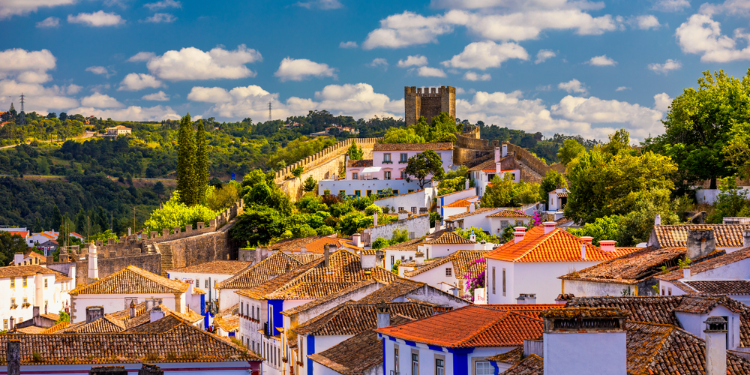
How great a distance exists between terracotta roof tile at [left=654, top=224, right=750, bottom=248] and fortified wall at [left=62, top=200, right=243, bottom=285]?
38.9 metres

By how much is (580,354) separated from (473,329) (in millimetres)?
5657

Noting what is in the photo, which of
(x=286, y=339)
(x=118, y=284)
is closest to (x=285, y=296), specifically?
(x=286, y=339)

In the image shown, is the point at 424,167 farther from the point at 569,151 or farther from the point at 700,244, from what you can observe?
the point at 700,244

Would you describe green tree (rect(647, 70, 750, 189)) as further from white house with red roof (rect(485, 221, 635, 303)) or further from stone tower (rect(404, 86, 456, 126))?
stone tower (rect(404, 86, 456, 126))

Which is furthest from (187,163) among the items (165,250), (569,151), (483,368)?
(483,368)

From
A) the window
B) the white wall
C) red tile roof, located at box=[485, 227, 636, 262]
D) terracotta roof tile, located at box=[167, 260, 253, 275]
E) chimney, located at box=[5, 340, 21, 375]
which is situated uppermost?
the white wall

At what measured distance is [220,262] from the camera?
5962cm

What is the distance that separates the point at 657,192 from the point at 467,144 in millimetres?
42481

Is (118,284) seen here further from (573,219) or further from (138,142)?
(138,142)

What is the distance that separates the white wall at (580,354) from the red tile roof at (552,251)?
49.9ft

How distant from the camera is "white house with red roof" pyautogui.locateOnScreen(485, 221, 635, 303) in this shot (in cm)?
2583

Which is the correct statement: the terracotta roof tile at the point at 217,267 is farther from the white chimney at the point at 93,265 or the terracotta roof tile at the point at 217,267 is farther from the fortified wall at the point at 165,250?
the white chimney at the point at 93,265

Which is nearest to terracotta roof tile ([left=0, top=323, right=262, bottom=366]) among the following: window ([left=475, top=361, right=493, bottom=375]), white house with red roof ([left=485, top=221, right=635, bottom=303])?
window ([left=475, top=361, right=493, bottom=375])

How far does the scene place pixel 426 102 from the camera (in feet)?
333
